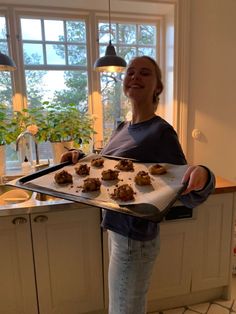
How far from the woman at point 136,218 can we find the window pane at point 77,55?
1.22 m

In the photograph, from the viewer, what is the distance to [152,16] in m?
2.16

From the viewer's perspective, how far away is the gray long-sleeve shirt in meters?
0.90

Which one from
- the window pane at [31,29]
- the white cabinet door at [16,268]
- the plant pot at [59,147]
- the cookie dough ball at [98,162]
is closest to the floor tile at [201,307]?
the white cabinet door at [16,268]

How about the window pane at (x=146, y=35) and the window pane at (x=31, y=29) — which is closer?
the window pane at (x=31, y=29)

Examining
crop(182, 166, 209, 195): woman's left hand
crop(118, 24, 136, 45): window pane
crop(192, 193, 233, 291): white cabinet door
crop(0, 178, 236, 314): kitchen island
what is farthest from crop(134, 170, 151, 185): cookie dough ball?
crop(118, 24, 136, 45): window pane

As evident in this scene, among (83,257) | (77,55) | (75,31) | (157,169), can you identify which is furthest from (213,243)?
(75,31)

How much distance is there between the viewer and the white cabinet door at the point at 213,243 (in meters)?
1.56

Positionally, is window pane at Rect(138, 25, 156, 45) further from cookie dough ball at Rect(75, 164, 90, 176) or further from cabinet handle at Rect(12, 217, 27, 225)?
cabinet handle at Rect(12, 217, 27, 225)

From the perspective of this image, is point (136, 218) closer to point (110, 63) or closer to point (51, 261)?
point (51, 261)

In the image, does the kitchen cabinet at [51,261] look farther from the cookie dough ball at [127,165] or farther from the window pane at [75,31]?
the window pane at [75,31]

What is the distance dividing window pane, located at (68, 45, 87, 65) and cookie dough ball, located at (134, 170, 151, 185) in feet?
4.93

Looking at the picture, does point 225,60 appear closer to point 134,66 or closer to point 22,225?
point 134,66

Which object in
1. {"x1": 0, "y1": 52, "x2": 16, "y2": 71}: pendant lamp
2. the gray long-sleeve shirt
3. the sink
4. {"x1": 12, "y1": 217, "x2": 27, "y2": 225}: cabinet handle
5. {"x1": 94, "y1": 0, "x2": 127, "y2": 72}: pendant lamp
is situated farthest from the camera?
the sink

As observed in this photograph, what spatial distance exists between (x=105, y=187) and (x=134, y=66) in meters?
0.49
